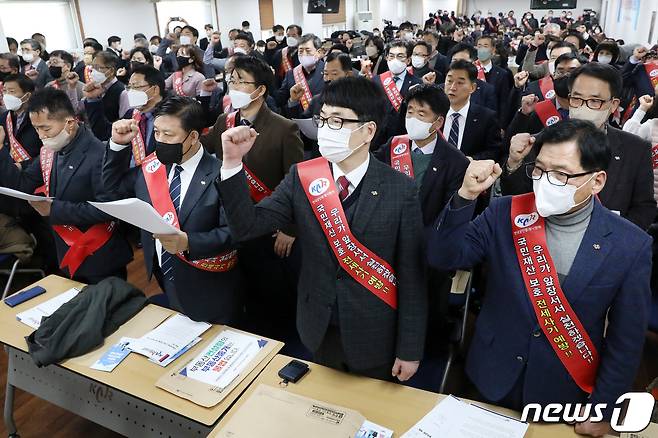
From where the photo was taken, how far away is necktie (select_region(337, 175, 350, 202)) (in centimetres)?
179

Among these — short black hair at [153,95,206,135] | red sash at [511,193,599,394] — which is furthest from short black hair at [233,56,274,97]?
red sash at [511,193,599,394]

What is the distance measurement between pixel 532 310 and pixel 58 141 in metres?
2.63

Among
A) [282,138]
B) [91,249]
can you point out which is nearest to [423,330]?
[282,138]

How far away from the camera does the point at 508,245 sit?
168 centimetres

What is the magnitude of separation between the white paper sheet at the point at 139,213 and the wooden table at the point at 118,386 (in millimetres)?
542

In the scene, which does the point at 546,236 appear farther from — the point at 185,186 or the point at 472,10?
the point at 472,10

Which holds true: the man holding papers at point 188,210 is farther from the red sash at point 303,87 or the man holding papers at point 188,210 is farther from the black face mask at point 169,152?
the red sash at point 303,87

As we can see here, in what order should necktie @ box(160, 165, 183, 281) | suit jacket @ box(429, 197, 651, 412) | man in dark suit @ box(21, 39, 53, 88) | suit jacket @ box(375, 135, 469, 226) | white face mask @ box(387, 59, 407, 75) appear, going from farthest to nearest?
man in dark suit @ box(21, 39, 53, 88) < white face mask @ box(387, 59, 407, 75) < suit jacket @ box(375, 135, 469, 226) < necktie @ box(160, 165, 183, 281) < suit jacket @ box(429, 197, 651, 412)

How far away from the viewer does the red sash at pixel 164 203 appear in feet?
7.25

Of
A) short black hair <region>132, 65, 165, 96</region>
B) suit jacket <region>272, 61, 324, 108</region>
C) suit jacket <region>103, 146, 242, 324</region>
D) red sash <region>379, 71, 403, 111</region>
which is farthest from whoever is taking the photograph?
suit jacket <region>272, 61, 324, 108</region>

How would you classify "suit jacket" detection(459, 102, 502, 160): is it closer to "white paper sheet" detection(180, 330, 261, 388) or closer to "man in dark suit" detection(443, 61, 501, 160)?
"man in dark suit" detection(443, 61, 501, 160)

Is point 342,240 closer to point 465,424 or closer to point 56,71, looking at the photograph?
point 465,424

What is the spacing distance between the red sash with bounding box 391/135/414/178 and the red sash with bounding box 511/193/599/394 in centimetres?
108

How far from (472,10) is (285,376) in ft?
105
